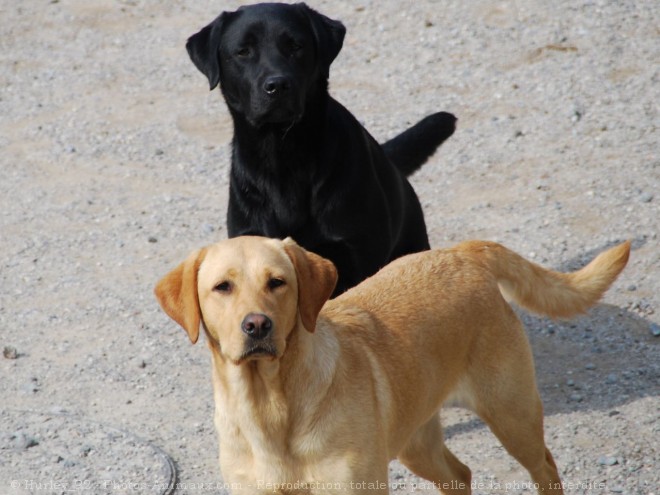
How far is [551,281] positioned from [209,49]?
2230 mm

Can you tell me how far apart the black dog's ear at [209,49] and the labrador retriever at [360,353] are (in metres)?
1.67

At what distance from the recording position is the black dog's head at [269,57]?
562cm

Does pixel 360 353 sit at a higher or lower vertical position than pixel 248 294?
lower

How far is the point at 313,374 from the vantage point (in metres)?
4.26

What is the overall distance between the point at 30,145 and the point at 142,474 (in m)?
4.74

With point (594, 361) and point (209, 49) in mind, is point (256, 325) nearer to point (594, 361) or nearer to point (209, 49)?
point (209, 49)

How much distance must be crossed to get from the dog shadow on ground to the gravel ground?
1cm

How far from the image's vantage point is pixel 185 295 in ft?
13.7

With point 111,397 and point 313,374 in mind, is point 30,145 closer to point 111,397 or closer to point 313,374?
point 111,397

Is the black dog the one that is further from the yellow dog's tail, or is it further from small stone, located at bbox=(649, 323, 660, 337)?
small stone, located at bbox=(649, 323, 660, 337)

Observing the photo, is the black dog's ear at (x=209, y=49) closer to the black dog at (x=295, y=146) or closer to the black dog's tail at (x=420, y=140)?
the black dog at (x=295, y=146)

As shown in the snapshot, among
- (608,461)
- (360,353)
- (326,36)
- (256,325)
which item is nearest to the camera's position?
(256,325)

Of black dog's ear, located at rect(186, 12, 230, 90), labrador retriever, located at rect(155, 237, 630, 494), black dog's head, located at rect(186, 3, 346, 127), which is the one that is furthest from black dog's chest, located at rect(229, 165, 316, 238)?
labrador retriever, located at rect(155, 237, 630, 494)

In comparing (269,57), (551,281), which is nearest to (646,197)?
(551,281)
